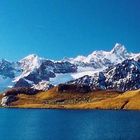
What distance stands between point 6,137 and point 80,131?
3520 centimetres

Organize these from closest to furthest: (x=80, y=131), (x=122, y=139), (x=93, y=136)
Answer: (x=122, y=139) < (x=93, y=136) < (x=80, y=131)

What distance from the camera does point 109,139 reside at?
15300 cm

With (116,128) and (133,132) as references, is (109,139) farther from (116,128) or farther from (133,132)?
(116,128)

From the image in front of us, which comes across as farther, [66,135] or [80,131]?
[80,131]

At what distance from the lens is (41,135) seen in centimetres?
16662

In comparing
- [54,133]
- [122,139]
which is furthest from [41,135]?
[122,139]

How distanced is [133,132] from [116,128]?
1944cm

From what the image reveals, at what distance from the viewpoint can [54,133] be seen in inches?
6781

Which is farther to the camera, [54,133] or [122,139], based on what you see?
[54,133]

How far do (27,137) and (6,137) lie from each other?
7.40m

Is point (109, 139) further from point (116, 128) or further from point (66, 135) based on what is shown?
point (116, 128)

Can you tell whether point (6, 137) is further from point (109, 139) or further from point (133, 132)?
point (133, 132)

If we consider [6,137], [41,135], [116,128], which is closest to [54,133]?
[41,135]

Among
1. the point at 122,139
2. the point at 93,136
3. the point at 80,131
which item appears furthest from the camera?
the point at 80,131
